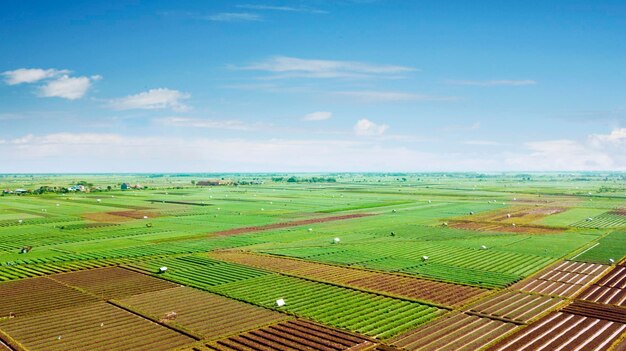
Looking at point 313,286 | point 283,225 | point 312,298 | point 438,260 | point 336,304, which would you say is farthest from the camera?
point 283,225

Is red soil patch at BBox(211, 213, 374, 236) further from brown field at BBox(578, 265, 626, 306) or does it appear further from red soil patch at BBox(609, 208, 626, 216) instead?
red soil patch at BBox(609, 208, 626, 216)

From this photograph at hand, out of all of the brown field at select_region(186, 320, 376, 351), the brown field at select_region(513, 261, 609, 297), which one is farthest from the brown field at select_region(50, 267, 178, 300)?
the brown field at select_region(513, 261, 609, 297)

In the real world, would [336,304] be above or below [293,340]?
above

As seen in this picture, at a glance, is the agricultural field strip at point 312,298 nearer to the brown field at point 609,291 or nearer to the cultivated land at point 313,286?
the cultivated land at point 313,286

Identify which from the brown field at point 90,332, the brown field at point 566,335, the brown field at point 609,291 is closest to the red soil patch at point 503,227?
the brown field at point 609,291

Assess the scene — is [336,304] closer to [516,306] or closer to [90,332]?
[516,306]

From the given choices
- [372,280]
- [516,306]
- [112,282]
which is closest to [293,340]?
[372,280]

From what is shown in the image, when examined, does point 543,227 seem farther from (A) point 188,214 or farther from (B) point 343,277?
(A) point 188,214

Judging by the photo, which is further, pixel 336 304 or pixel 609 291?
pixel 609 291
